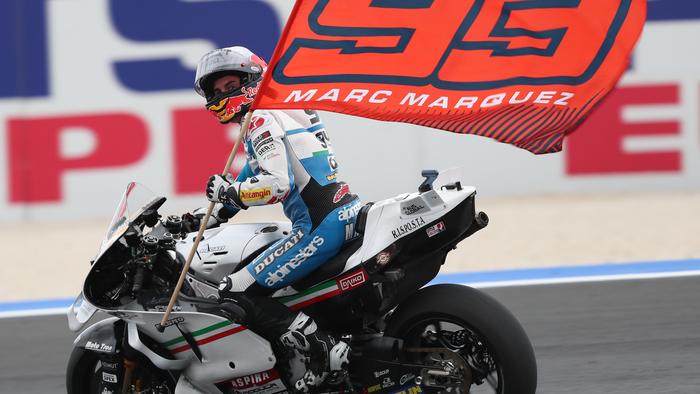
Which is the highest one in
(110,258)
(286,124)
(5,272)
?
(286,124)

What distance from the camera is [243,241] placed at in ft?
16.4

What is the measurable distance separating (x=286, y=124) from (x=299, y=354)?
0.94 m

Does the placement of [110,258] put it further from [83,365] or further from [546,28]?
[546,28]

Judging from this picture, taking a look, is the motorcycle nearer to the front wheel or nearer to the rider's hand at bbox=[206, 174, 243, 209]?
the front wheel

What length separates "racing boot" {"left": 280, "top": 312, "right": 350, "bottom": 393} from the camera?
15.6ft

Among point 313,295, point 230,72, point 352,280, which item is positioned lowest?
point 313,295

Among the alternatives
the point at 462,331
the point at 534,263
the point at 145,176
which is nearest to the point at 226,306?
the point at 462,331

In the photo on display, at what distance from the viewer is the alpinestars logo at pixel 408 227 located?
4703 mm

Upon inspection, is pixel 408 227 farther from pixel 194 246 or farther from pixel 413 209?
pixel 194 246

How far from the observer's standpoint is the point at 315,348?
477cm

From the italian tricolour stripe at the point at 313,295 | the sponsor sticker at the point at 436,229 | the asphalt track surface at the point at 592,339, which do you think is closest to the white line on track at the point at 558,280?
the asphalt track surface at the point at 592,339

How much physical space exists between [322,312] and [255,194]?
61 centimetres

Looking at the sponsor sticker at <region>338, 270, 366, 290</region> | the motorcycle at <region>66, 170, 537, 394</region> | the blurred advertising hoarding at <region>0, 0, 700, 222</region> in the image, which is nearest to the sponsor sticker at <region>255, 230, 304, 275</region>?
the motorcycle at <region>66, 170, 537, 394</region>

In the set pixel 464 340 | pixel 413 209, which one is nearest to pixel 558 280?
pixel 464 340
